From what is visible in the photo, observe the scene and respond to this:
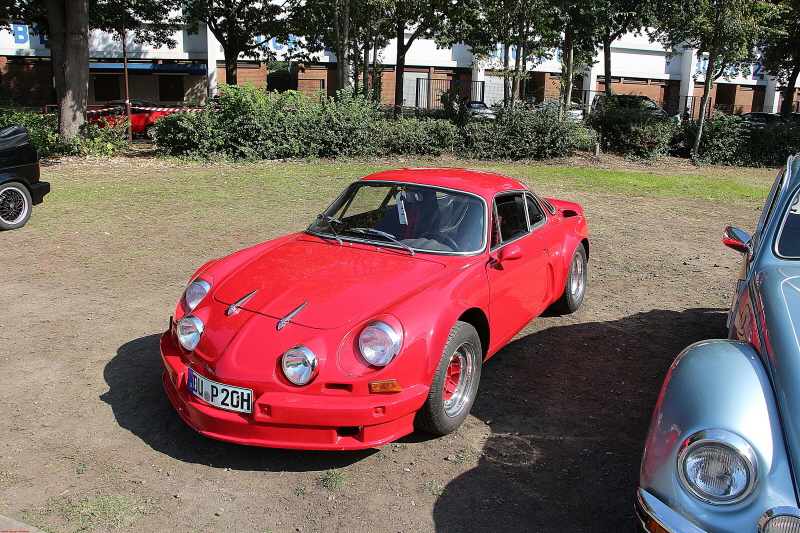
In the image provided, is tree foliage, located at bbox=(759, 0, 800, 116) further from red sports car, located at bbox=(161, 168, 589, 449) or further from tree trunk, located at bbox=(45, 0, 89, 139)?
red sports car, located at bbox=(161, 168, 589, 449)

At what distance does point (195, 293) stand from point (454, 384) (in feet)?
5.93

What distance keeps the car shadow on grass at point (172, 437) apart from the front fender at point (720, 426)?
178 cm

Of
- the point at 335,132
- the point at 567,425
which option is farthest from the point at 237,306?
the point at 335,132

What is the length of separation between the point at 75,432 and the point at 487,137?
48.8ft

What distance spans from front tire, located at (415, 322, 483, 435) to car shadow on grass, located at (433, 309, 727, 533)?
0.24 m

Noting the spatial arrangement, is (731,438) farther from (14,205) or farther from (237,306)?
(14,205)

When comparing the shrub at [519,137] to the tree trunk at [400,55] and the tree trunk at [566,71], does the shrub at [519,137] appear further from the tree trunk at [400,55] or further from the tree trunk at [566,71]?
the tree trunk at [400,55]

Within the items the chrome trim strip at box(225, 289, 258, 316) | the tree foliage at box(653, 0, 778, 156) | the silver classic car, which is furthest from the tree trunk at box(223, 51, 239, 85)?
the silver classic car

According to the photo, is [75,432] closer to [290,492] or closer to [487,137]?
[290,492]

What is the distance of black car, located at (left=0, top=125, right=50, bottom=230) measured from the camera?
8.76 metres

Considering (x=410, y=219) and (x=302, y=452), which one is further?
(x=410, y=219)

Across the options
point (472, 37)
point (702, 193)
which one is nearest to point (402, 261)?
point (702, 193)

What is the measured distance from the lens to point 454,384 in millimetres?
4117

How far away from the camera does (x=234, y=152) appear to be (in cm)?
1564
